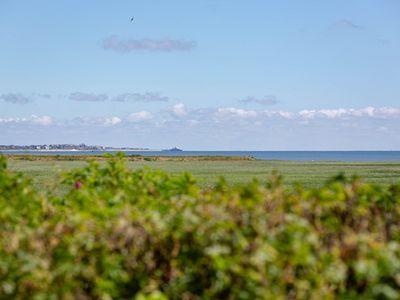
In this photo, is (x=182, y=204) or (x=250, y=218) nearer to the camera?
(x=250, y=218)

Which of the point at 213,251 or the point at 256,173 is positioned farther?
the point at 256,173

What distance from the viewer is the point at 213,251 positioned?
3510 millimetres

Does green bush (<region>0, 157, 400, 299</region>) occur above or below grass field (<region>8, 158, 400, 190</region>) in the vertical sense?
above

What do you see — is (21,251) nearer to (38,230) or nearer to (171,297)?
(38,230)

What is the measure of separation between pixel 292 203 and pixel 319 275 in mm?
1177

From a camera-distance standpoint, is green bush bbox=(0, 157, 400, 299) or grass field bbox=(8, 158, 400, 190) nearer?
green bush bbox=(0, 157, 400, 299)

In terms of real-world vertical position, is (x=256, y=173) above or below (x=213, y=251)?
below

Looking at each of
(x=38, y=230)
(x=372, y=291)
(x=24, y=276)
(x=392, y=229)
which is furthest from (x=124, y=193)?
(x=372, y=291)

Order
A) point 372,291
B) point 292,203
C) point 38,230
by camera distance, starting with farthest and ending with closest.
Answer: point 292,203 < point 38,230 < point 372,291

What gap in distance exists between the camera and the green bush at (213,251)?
356cm

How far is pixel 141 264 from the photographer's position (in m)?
4.07

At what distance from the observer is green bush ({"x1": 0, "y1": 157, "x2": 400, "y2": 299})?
356cm

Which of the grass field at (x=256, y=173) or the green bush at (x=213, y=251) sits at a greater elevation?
the green bush at (x=213, y=251)

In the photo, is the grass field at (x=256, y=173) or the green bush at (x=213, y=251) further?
the grass field at (x=256, y=173)
